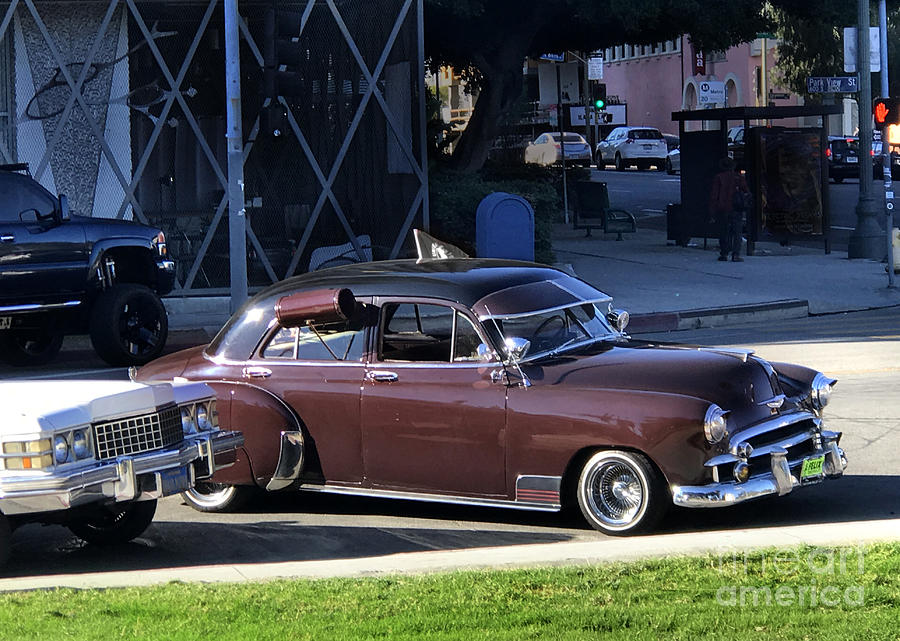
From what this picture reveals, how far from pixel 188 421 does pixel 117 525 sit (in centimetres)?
77

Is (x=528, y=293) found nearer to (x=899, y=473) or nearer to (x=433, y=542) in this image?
(x=433, y=542)

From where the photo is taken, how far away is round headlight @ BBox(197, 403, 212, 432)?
7.91 m

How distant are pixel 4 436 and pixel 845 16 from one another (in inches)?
971

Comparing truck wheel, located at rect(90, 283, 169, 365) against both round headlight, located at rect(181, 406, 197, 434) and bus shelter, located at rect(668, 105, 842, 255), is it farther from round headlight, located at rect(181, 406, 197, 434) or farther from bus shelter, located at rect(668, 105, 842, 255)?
bus shelter, located at rect(668, 105, 842, 255)

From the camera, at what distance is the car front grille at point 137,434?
7254mm

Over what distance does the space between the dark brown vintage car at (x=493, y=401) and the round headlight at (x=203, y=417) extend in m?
0.58

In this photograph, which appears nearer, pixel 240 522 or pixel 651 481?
pixel 651 481

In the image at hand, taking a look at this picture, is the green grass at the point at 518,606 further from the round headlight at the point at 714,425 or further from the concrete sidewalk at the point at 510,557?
A: the round headlight at the point at 714,425

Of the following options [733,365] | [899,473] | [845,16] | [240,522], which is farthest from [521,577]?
[845,16]

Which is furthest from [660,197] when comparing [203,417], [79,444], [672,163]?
[79,444]

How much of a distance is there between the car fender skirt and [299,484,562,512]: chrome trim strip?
16 centimetres

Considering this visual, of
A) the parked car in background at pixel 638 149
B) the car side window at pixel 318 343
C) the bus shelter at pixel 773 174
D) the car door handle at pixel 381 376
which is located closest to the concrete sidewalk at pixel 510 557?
the car door handle at pixel 381 376

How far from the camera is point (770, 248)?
91.4ft

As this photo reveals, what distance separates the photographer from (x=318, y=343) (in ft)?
28.5
